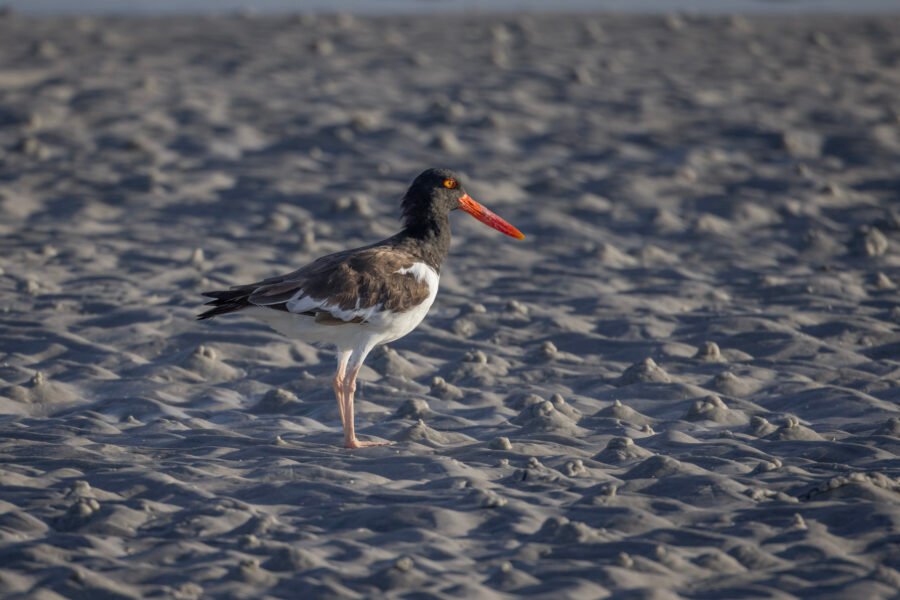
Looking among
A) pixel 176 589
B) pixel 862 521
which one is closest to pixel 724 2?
pixel 862 521

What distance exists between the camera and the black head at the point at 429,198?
920cm

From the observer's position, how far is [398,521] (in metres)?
6.58

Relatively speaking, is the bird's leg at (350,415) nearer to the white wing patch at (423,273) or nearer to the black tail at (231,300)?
the white wing patch at (423,273)

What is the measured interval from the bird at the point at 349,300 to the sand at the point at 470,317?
1.78ft

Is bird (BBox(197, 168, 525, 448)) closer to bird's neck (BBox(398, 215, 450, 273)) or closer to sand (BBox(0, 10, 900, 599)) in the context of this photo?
bird's neck (BBox(398, 215, 450, 273))

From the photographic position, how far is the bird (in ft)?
26.9

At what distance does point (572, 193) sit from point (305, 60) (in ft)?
20.5

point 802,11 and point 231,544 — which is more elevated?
point 802,11

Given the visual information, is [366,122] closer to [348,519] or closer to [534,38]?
[534,38]

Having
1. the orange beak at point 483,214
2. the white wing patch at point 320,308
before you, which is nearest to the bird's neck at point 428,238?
the orange beak at point 483,214

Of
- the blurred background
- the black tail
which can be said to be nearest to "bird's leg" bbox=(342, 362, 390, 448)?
the black tail

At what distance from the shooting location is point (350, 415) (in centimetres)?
804

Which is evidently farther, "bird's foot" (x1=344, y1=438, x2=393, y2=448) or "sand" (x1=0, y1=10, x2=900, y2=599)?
"bird's foot" (x1=344, y1=438, x2=393, y2=448)

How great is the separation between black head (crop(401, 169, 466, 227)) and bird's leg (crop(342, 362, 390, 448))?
138cm
